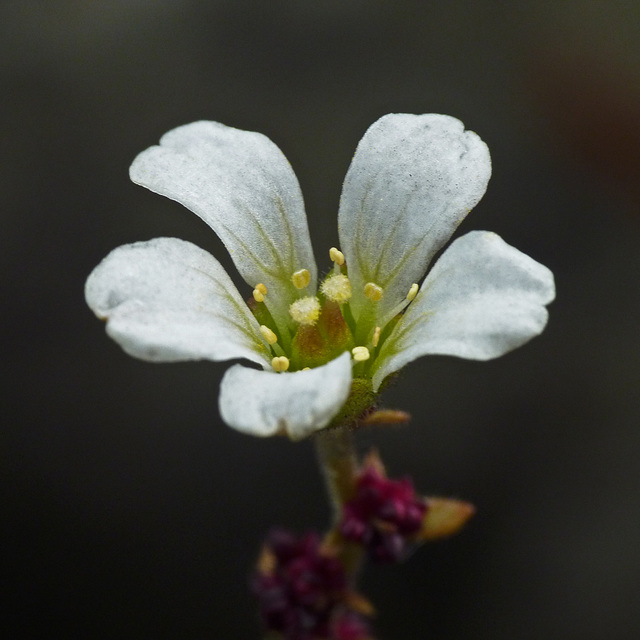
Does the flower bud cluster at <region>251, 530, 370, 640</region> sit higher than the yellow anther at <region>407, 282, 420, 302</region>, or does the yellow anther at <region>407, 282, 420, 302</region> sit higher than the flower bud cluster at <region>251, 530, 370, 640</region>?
the yellow anther at <region>407, 282, 420, 302</region>

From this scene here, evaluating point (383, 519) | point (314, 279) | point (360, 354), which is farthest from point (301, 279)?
point (383, 519)

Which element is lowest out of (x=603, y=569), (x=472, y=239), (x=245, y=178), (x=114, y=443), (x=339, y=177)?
(x=603, y=569)

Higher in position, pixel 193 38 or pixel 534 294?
pixel 193 38

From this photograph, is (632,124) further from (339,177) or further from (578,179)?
(339,177)

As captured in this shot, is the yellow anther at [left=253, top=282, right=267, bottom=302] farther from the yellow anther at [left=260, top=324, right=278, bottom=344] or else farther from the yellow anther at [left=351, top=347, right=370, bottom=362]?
the yellow anther at [left=351, top=347, right=370, bottom=362]

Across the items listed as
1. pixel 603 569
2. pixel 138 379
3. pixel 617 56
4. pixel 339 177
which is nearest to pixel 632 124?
pixel 617 56

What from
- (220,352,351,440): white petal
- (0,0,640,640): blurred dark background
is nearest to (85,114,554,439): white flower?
(220,352,351,440): white petal
